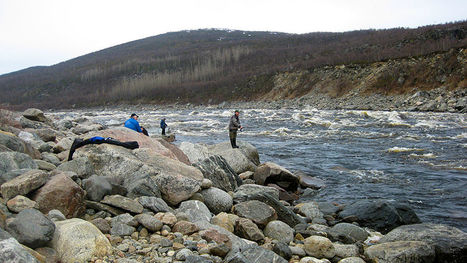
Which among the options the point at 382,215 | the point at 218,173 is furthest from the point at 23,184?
the point at 382,215

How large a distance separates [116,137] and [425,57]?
44891 millimetres

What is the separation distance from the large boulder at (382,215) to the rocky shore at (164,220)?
21 millimetres

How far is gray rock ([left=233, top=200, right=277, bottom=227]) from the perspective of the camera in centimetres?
622

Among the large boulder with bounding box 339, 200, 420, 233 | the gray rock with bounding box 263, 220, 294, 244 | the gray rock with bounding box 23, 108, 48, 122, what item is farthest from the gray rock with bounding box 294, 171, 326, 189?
the gray rock with bounding box 23, 108, 48, 122

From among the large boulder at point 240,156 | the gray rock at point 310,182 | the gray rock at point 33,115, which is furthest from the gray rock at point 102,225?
the gray rock at point 33,115

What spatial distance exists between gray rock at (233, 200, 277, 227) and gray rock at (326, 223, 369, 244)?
107 centimetres

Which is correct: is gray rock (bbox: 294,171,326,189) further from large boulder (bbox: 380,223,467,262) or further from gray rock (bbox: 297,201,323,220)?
large boulder (bbox: 380,223,467,262)

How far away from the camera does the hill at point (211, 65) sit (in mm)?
55281

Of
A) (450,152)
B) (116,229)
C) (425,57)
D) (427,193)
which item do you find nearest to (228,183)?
(116,229)

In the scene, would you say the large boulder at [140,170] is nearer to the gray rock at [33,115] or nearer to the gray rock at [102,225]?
the gray rock at [102,225]

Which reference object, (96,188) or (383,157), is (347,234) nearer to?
(96,188)

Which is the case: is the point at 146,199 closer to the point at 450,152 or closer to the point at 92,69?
the point at 450,152

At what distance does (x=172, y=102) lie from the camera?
287 feet

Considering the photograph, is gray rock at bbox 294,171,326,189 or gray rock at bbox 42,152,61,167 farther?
gray rock at bbox 294,171,326,189
